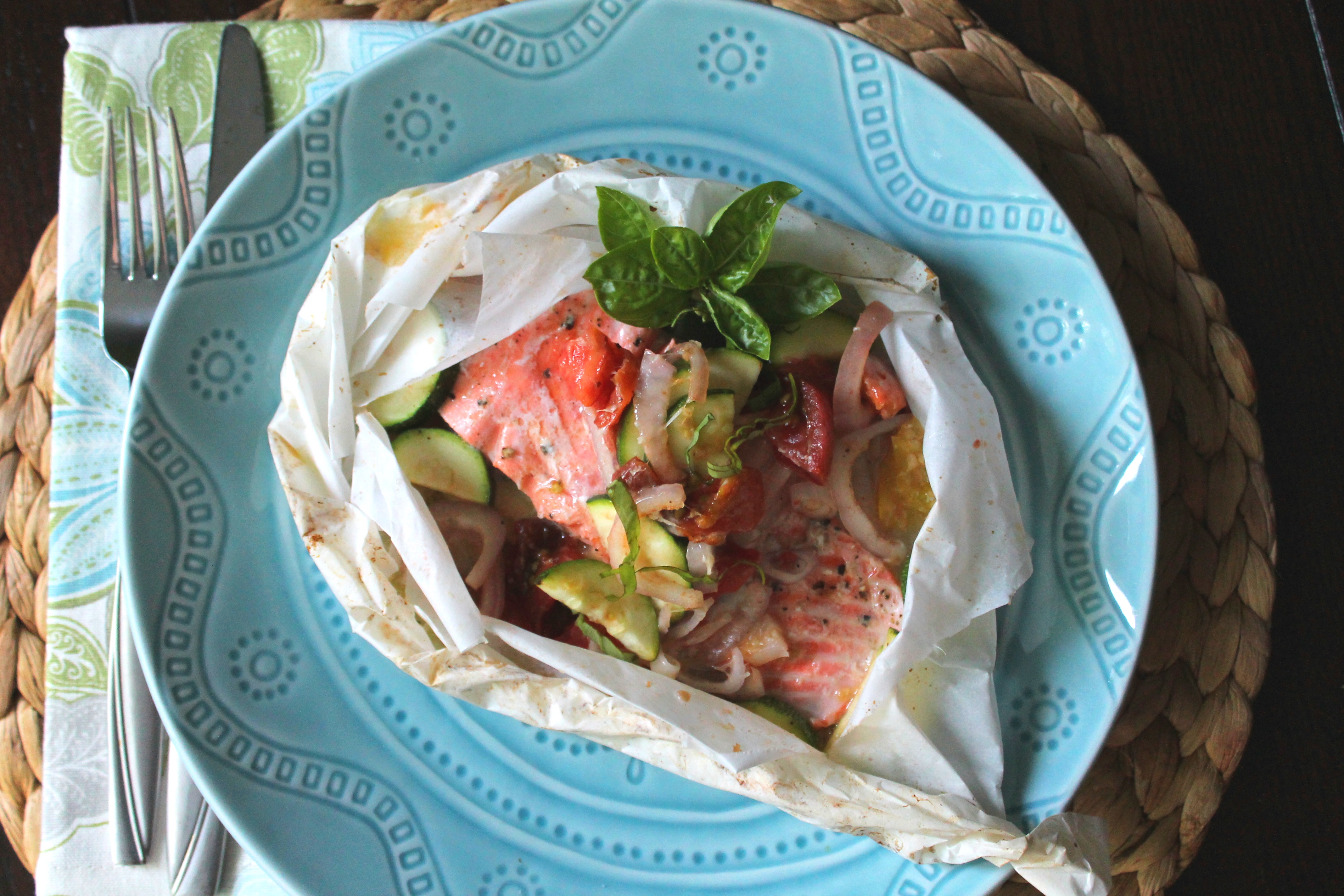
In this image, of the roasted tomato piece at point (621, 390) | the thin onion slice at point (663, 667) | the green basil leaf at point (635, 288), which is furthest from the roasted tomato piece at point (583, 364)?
the thin onion slice at point (663, 667)

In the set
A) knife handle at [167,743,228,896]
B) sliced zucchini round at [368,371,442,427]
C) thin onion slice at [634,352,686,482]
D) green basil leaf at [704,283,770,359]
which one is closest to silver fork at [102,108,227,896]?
knife handle at [167,743,228,896]

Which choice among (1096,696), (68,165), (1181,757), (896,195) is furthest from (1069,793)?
(68,165)

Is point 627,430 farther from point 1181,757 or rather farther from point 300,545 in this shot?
point 1181,757

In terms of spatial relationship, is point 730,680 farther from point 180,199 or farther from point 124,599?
point 180,199

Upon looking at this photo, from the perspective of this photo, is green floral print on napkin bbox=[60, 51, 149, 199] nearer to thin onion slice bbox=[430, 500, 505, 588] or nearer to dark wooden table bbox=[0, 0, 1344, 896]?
dark wooden table bbox=[0, 0, 1344, 896]

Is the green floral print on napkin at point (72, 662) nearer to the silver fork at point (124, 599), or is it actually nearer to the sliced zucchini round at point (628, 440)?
the silver fork at point (124, 599)

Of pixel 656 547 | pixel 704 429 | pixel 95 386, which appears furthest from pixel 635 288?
pixel 95 386
